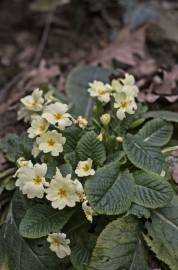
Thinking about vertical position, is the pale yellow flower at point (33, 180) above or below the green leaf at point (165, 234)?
above

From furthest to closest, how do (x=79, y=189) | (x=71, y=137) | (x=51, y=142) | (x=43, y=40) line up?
(x=43, y=40) < (x=71, y=137) < (x=51, y=142) < (x=79, y=189)

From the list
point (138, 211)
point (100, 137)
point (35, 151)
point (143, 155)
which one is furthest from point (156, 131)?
point (35, 151)

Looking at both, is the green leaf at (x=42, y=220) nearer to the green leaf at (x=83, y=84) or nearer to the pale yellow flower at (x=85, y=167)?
the pale yellow flower at (x=85, y=167)

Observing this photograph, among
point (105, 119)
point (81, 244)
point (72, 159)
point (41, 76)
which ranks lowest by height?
point (41, 76)

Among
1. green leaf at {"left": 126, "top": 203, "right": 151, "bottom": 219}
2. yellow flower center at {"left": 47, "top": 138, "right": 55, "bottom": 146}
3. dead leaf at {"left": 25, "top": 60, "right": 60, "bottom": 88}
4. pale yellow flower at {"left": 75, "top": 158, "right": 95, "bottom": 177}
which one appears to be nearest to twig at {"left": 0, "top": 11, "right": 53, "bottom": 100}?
dead leaf at {"left": 25, "top": 60, "right": 60, "bottom": 88}

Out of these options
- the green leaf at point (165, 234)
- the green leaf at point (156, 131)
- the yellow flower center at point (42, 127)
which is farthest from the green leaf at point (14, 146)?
the green leaf at point (165, 234)

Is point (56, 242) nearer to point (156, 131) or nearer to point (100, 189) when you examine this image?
point (100, 189)

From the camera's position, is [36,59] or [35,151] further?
[36,59]
